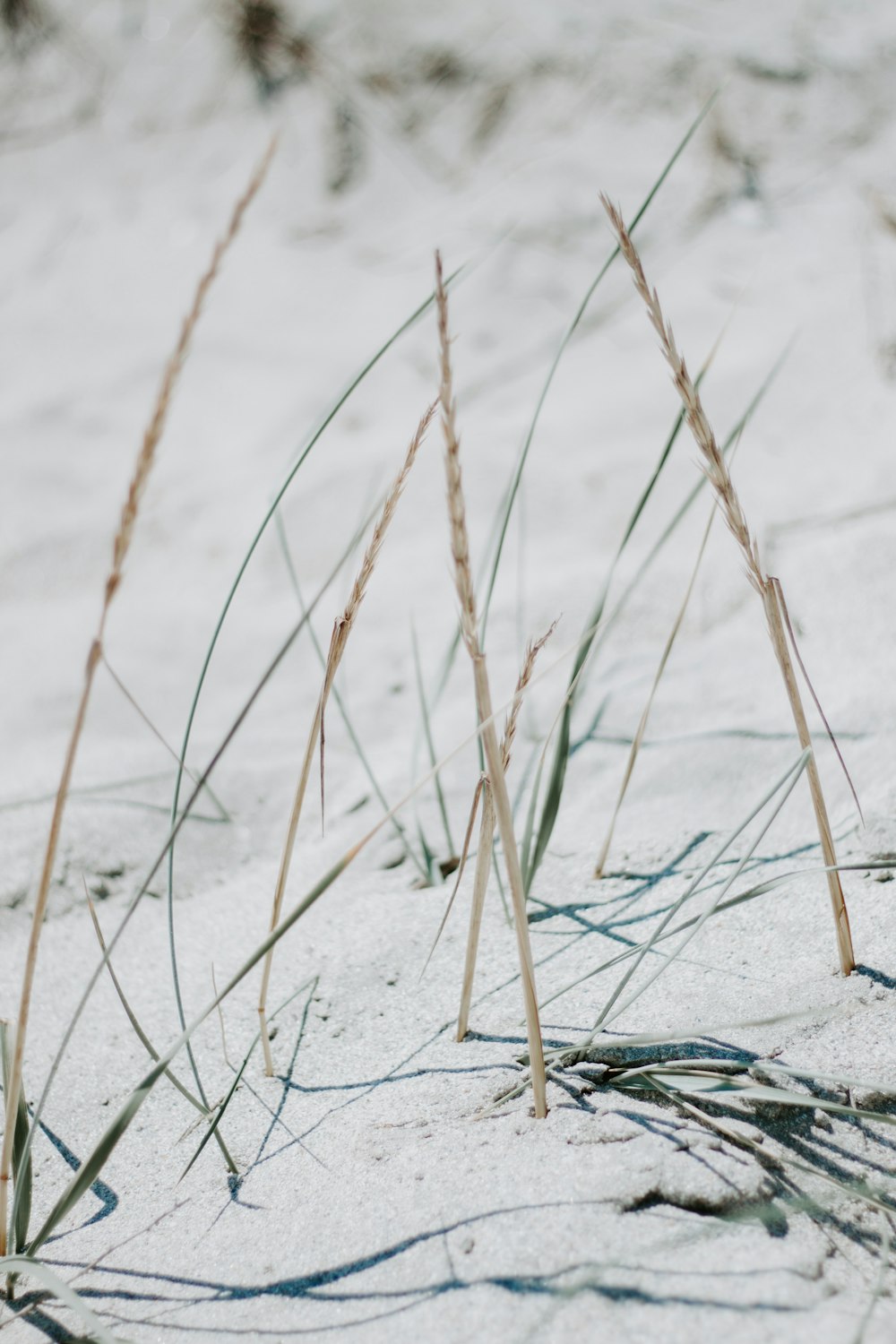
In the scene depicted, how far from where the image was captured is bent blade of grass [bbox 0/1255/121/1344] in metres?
0.56

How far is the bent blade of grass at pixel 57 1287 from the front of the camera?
0.56 m

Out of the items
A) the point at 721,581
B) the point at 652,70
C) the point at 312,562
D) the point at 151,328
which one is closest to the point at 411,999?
the point at 721,581

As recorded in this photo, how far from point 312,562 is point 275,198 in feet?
5.17

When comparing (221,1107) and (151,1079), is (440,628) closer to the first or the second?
(221,1107)

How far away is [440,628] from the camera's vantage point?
6.15 ft

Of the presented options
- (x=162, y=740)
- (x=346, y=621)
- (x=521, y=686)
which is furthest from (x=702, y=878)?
(x=162, y=740)

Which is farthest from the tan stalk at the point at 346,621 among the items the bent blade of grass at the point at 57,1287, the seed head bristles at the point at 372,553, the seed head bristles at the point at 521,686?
the bent blade of grass at the point at 57,1287

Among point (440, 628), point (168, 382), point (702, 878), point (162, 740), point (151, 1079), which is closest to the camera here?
point (168, 382)

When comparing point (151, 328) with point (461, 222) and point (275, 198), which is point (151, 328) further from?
point (461, 222)

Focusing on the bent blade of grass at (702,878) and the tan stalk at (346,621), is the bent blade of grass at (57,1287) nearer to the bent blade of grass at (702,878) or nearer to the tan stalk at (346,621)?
the tan stalk at (346,621)

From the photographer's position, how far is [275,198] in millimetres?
3086

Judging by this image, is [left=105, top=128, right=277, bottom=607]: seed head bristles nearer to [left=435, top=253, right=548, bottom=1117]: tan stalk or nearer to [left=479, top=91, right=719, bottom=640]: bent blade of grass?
[left=435, top=253, right=548, bottom=1117]: tan stalk

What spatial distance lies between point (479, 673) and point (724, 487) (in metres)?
0.20

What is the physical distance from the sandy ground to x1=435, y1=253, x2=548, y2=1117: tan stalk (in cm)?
11
